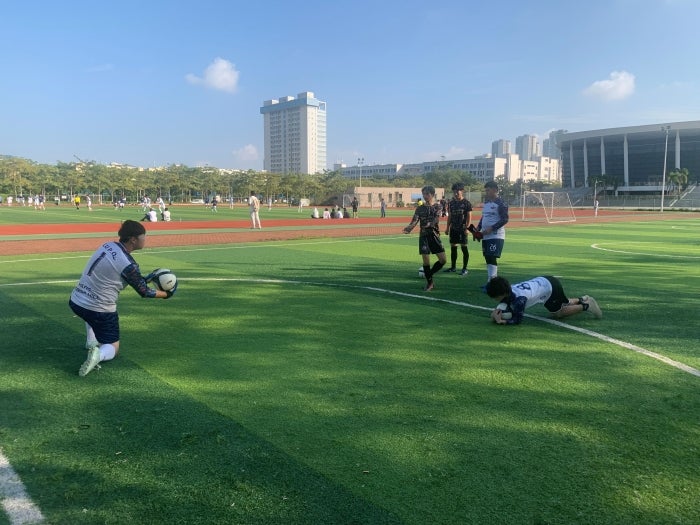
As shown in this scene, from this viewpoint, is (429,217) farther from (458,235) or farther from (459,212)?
(458,235)

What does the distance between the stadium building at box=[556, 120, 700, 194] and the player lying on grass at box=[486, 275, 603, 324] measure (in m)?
121

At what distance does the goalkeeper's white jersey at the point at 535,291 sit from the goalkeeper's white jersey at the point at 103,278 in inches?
192

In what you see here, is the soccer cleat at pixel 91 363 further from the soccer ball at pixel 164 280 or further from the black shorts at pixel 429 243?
the black shorts at pixel 429 243

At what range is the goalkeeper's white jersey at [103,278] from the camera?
552 cm

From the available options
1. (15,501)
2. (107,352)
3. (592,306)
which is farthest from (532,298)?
(15,501)

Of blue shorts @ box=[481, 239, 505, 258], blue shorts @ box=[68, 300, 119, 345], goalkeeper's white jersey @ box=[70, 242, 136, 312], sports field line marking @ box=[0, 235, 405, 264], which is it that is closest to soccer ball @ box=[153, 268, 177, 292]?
goalkeeper's white jersey @ box=[70, 242, 136, 312]

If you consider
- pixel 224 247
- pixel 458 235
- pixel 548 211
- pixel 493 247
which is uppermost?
pixel 548 211

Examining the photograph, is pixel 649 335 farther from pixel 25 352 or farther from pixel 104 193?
pixel 104 193

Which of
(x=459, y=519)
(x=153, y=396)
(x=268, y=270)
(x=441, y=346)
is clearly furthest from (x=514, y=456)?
(x=268, y=270)

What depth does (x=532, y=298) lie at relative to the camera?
716cm

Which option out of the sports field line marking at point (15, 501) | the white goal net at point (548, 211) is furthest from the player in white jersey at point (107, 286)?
the white goal net at point (548, 211)

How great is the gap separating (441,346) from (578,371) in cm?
156

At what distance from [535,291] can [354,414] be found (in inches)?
151

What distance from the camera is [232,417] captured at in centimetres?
433
